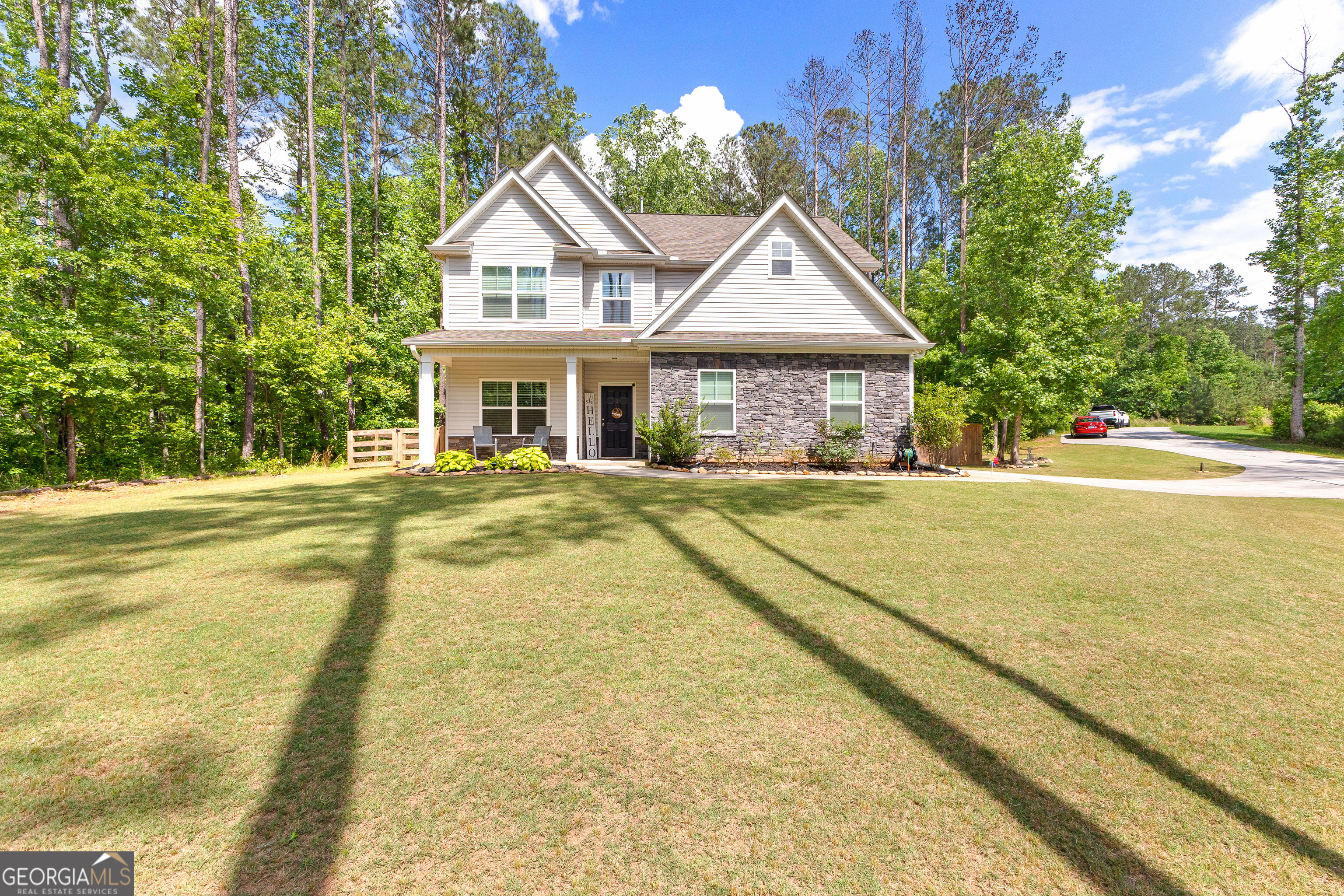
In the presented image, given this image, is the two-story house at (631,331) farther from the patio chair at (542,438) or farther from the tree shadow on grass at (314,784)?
the tree shadow on grass at (314,784)

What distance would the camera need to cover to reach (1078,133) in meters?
19.2

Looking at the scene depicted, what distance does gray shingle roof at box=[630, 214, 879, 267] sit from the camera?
19000mm

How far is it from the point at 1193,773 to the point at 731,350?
534 inches

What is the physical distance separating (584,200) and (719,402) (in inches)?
332

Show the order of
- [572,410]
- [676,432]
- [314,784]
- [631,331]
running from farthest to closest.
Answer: [631,331]
[572,410]
[676,432]
[314,784]

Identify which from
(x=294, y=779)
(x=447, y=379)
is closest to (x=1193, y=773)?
(x=294, y=779)

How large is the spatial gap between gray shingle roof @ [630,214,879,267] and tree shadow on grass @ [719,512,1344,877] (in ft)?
52.4

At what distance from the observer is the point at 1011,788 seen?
8.74 feet

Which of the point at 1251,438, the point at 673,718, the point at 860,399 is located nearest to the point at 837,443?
the point at 860,399

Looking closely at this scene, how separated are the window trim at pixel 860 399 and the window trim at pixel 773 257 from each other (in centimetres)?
319

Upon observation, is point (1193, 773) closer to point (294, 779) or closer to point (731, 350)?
point (294, 779)

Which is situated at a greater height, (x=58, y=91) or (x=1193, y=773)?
(x=58, y=91)

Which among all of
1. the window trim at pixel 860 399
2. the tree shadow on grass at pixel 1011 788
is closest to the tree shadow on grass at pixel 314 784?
the tree shadow on grass at pixel 1011 788

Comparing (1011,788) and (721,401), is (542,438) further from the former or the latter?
(1011,788)
